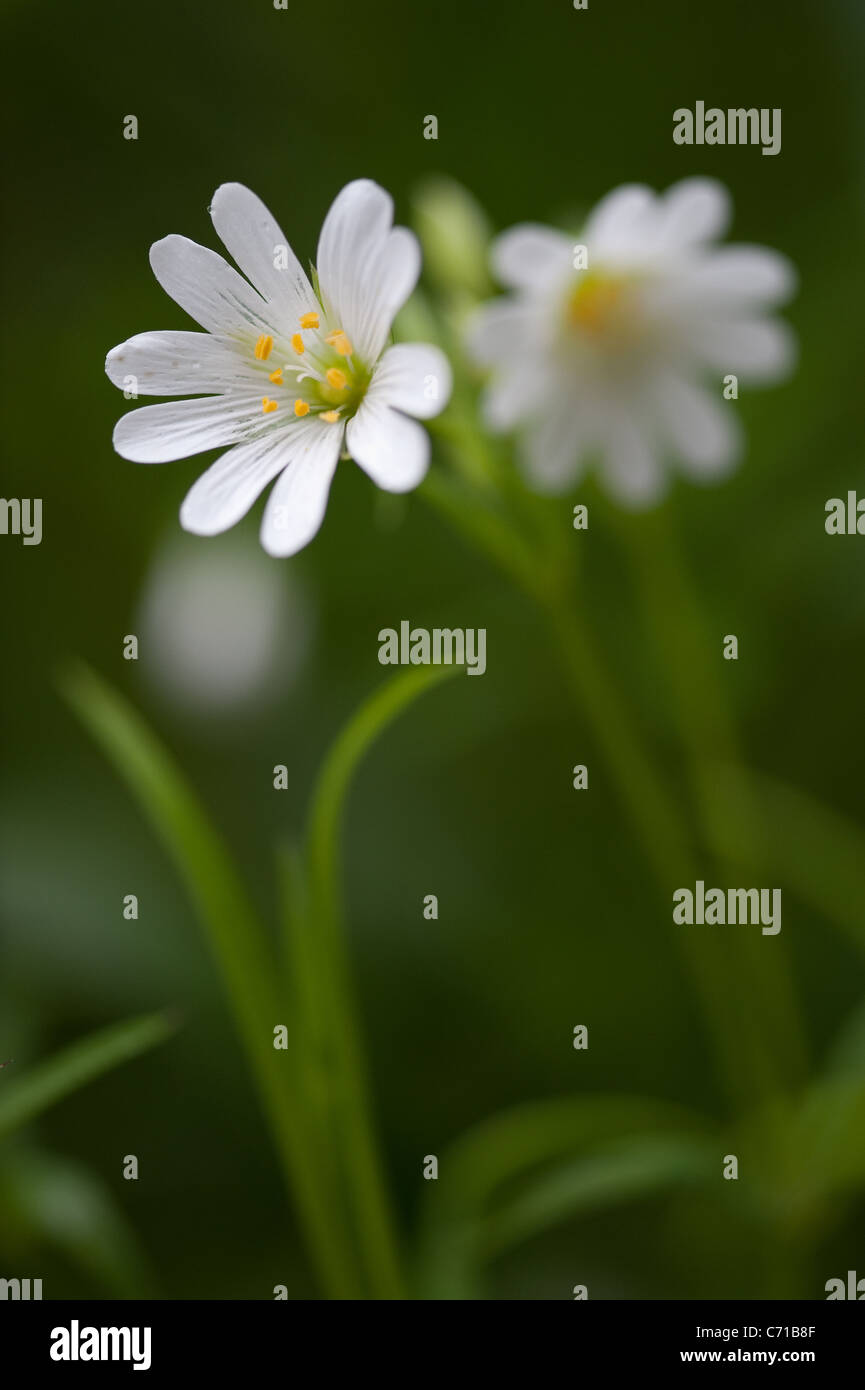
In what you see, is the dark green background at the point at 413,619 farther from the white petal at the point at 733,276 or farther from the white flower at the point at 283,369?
the white flower at the point at 283,369

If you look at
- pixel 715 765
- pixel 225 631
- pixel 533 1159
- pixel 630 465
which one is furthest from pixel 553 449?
pixel 533 1159

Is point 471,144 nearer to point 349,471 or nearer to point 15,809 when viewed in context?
point 349,471

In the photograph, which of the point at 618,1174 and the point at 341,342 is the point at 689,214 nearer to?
the point at 341,342

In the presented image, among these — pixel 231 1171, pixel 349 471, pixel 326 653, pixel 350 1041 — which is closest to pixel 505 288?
pixel 349 471

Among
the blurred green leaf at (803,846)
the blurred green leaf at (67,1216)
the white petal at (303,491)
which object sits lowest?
the blurred green leaf at (67,1216)

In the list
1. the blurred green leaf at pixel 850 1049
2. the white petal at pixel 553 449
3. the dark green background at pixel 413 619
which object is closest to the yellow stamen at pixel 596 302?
the white petal at pixel 553 449
